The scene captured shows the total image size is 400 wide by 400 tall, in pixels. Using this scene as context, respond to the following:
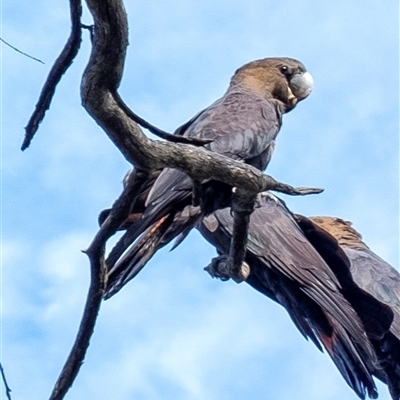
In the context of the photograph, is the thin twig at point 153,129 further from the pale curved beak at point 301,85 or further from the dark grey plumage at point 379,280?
the pale curved beak at point 301,85

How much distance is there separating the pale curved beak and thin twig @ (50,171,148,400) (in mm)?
3023

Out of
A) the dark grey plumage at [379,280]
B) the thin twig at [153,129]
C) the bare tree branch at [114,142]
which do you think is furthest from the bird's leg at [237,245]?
the dark grey plumage at [379,280]

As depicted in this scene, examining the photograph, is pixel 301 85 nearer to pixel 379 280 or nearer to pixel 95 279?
pixel 379 280

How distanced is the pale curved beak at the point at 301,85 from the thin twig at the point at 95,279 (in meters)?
3.02

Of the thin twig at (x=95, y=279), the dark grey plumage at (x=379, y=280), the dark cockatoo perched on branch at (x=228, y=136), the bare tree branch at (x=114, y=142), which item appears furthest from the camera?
the dark grey plumage at (x=379, y=280)

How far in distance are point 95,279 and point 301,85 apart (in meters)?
3.16

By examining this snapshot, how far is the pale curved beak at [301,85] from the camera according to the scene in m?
5.64

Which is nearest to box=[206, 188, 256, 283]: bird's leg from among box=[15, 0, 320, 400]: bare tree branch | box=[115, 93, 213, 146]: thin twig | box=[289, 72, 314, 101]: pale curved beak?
box=[15, 0, 320, 400]: bare tree branch

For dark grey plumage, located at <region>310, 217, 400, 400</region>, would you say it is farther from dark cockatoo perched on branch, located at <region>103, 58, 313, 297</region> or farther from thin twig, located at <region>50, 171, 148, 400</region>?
thin twig, located at <region>50, 171, 148, 400</region>

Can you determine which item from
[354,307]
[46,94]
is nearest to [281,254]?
[354,307]

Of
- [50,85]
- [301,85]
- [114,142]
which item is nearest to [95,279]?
Answer: [114,142]

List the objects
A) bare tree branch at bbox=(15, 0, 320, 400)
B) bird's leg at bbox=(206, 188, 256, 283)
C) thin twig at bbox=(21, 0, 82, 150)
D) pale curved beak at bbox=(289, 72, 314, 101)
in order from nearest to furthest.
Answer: bare tree branch at bbox=(15, 0, 320, 400) < thin twig at bbox=(21, 0, 82, 150) < bird's leg at bbox=(206, 188, 256, 283) < pale curved beak at bbox=(289, 72, 314, 101)

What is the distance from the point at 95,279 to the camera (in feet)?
9.02

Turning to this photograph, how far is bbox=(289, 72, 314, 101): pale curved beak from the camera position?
564cm
